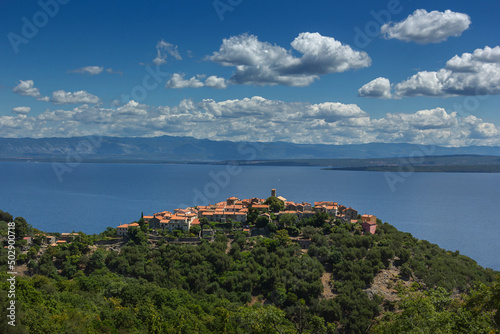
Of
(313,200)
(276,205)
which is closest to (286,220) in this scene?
(276,205)

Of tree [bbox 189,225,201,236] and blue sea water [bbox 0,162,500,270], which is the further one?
blue sea water [bbox 0,162,500,270]

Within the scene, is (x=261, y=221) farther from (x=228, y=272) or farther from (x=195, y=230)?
(x=228, y=272)

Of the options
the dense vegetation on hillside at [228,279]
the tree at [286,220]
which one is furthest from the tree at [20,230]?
the tree at [286,220]

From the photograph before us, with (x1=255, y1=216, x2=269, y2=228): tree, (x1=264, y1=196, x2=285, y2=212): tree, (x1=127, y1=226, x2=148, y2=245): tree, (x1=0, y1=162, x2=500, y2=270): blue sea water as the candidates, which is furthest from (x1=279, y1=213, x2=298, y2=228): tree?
(x1=0, y1=162, x2=500, y2=270): blue sea water

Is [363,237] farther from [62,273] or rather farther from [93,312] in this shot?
[62,273]

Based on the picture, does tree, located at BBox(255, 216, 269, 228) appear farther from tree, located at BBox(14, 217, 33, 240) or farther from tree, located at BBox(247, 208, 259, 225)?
tree, located at BBox(14, 217, 33, 240)

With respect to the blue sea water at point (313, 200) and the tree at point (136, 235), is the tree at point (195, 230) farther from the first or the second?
the blue sea water at point (313, 200)
